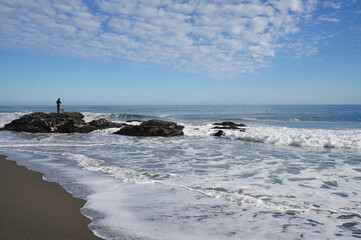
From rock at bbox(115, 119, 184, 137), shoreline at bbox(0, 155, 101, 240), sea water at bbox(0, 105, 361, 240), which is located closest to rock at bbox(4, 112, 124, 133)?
rock at bbox(115, 119, 184, 137)

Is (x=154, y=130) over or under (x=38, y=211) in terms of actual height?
over

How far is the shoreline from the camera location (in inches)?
120

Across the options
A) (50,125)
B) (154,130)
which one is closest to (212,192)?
(154,130)

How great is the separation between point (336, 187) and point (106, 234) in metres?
4.56

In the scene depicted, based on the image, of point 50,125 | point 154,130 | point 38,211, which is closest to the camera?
point 38,211

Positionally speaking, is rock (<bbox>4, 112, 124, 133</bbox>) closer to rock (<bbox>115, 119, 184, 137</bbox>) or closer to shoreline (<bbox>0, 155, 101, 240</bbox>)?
rock (<bbox>115, 119, 184, 137</bbox>)

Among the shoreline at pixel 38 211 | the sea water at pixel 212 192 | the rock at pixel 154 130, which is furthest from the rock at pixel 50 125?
the shoreline at pixel 38 211

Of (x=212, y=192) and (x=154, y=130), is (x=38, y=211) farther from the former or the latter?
(x=154, y=130)

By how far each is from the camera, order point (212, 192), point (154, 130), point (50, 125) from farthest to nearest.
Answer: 1. point (50, 125)
2. point (154, 130)
3. point (212, 192)

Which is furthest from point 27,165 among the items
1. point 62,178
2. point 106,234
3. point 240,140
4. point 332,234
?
point 240,140

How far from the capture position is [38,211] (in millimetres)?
3760

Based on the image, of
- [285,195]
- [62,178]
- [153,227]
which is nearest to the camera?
[153,227]

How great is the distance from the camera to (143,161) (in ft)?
26.1

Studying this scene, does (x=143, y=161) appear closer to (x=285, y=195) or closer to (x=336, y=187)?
(x=285, y=195)
